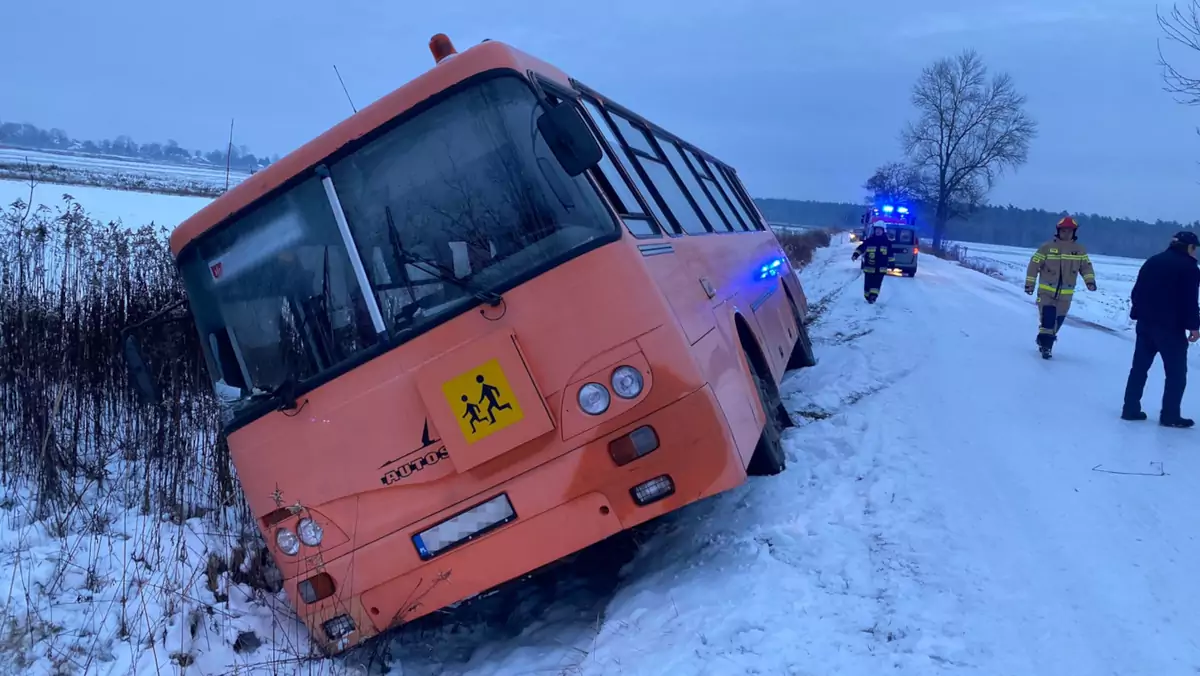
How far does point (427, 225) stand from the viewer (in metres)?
3.99

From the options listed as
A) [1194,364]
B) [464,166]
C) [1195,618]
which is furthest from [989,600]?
[1194,364]

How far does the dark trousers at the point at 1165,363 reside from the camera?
7.39 meters

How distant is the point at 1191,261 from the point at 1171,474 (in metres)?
2.47

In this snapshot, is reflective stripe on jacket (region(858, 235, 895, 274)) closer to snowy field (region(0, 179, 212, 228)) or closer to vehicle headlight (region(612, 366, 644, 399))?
snowy field (region(0, 179, 212, 228))

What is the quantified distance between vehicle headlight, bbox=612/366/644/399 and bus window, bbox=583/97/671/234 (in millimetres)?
1349

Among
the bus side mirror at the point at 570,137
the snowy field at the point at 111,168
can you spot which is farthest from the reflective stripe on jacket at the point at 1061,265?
the snowy field at the point at 111,168

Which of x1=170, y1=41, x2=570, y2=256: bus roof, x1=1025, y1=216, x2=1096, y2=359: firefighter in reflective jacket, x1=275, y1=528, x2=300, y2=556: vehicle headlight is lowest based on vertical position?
x1=1025, y1=216, x2=1096, y2=359: firefighter in reflective jacket

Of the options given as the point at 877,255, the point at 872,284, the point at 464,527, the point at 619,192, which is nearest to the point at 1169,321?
the point at 619,192

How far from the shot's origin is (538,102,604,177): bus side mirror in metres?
3.57

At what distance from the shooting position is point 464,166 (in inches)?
157

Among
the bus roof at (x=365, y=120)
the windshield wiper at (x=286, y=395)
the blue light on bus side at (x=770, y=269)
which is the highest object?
the bus roof at (x=365, y=120)

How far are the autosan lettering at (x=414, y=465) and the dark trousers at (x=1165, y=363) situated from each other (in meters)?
6.65

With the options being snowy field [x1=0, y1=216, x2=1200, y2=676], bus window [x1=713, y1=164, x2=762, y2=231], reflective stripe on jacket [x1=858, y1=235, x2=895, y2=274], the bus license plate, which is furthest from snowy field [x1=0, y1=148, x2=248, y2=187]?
the bus license plate

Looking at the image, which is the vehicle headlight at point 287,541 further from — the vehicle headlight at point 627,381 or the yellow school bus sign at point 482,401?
the vehicle headlight at point 627,381
